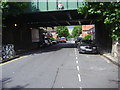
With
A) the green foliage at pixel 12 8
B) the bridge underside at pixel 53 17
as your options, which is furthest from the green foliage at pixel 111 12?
the bridge underside at pixel 53 17

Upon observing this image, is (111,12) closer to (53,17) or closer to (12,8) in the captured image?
(12,8)

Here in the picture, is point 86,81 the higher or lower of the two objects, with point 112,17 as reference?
lower

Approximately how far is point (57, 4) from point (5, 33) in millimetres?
10224

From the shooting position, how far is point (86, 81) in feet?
22.0

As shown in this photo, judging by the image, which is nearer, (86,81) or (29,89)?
(29,89)

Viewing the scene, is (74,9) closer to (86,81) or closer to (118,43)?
(118,43)

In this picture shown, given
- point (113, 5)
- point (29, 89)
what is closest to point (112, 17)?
point (113, 5)

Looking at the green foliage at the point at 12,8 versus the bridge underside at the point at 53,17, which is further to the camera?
the bridge underside at the point at 53,17

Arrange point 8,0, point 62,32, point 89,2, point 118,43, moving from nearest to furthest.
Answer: point 89,2
point 118,43
point 8,0
point 62,32

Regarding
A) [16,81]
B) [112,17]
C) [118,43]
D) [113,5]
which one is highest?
[113,5]

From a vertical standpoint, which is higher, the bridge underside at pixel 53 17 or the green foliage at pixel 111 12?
the bridge underside at pixel 53 17

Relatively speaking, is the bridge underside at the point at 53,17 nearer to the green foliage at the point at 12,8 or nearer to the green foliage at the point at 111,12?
the green foliage at the point at 12,8

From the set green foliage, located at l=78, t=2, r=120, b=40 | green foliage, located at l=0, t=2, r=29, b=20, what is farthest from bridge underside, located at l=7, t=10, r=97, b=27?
green foliage, located at l=78, t=2, r=120, b=40

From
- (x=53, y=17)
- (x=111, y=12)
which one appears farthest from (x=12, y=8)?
(x=111, y=12)
